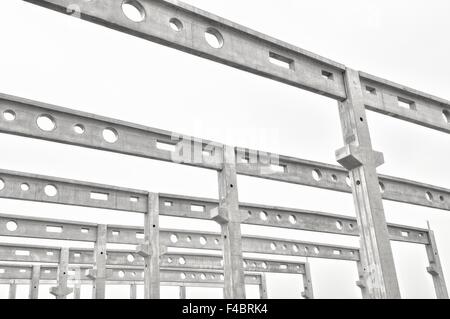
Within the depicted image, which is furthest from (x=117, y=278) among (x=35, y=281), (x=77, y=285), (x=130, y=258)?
(x=35, y=281)

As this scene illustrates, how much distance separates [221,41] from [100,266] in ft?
40.2

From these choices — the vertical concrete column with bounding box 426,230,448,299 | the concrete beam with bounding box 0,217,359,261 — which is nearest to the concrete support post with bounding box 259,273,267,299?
the concrete beam with bounding box 0,217,359,261

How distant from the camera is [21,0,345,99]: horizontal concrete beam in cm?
825

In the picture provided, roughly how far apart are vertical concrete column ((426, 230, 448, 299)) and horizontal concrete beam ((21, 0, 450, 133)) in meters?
14.9

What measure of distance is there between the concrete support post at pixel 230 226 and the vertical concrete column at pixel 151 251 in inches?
118

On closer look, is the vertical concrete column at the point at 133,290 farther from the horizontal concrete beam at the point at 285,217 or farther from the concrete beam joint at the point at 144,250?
the concrete beam joint at the point at 144,250

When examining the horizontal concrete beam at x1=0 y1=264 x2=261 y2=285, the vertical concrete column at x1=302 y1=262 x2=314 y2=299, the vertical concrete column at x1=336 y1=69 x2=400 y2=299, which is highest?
the horizontal concrete beam at x1=0 y1=264 x2=261 y2=285

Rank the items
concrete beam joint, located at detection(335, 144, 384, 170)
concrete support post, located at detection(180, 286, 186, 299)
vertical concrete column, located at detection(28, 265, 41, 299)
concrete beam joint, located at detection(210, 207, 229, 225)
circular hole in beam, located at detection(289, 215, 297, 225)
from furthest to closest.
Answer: concrete support post, located at detection(180, 286, 186, 299) < vertical concrete column, located at detection(28, 265, 41, 299) < circular hole in beam, located at detection(289, 215, 297, 225) < concrete beam joint, located at detection(210, 207, 229, 225) < concrete beam joint, located at detection(335, 144, 384, 170)

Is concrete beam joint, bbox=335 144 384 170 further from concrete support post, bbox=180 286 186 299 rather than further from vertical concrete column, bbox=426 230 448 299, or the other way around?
concrete support post, bbox=180 286 186 299

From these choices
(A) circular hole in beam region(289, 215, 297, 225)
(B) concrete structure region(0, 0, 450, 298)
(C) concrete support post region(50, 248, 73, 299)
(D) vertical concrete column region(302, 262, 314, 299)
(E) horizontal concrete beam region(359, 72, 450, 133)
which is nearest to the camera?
(B) concrete structure region(0, 0, 450, 298)

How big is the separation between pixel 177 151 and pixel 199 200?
4.51 meters

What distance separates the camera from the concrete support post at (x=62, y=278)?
20586mm

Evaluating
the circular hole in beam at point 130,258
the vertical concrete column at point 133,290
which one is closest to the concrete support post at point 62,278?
the circular hole in beam at point 130,258
